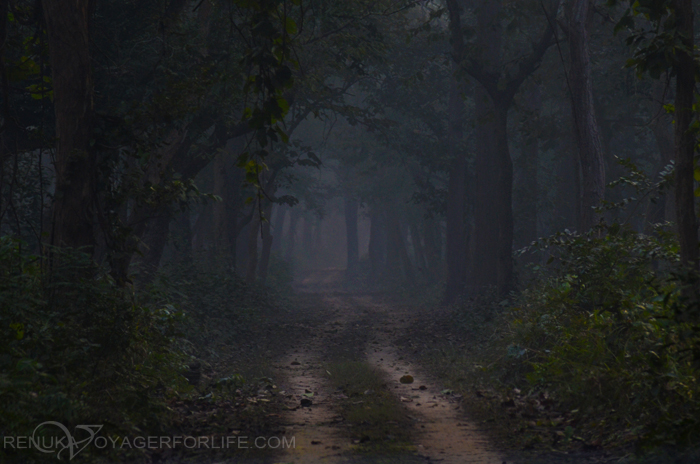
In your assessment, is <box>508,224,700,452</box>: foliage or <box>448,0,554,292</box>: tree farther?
<box>448,0,554,292</box>: tree

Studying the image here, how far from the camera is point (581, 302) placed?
29.2 ft

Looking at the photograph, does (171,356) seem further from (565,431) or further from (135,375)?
(565,431)

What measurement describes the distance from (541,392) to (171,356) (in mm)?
4641

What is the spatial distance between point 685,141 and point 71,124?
7.10 metres

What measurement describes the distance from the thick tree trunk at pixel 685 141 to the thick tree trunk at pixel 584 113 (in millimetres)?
6762

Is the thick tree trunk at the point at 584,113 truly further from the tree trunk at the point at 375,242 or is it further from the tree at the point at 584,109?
the tree trunk at the point at 375,242

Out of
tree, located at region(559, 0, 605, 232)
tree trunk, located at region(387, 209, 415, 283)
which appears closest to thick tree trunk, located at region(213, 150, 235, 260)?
tree, located at region(559, 0, 605, 232)

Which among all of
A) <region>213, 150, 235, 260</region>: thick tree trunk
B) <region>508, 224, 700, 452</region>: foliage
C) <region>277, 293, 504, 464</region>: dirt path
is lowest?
<region>277, 293, 504, 464</region>: dirt path

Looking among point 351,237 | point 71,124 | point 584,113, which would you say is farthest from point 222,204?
point 351,237

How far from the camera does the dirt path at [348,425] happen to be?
18.4 ft

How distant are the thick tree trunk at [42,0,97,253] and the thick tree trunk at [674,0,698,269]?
681 centimetres

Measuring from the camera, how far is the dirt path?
5609 millimetres

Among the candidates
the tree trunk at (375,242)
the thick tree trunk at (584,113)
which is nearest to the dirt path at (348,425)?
the thick tree trunk at (584,113)

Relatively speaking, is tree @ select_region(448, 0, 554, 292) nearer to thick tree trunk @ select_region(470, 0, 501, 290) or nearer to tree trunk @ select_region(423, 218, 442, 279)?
thick tree trunk @ select_region(470, 0, 501, 290)
